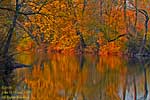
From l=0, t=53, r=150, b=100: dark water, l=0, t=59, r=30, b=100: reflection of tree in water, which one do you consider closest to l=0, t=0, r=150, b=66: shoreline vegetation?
l=0, t=59, r=30, b=100: reflection of tree in water

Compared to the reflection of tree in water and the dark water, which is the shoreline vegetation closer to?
the reflection of tree in water

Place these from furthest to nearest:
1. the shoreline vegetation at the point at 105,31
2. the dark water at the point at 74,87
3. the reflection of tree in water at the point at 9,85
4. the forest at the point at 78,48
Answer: the shoreline vegetation at the point at 105,31
the forest at the point at 78,48
the dark water at the point at 74,87
the reflection of tree in water at the point at 9,85

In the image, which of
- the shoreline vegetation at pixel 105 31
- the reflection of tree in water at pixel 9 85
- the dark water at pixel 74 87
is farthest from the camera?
the shoreline vegetation at pixel 105 31

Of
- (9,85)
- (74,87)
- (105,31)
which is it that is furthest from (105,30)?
(9,85)

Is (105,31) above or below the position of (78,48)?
above

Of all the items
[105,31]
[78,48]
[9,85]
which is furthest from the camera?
[78,48]

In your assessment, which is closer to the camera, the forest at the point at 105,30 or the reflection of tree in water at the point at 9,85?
the reflection of tree in water at the point at 9,85

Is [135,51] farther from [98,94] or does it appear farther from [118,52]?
[98,94]

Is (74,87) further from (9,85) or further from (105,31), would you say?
(105,31)

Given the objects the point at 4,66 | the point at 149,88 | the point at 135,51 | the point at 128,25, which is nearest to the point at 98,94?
the point at 149,88

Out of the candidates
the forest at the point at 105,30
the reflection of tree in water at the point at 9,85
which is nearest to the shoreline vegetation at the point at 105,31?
the forest at the point at 105,30

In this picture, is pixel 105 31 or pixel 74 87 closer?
pixel 74 87

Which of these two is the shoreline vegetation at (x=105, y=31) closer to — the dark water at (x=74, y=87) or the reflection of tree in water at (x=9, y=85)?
the reflection of tree in water at (x=9, y=85)

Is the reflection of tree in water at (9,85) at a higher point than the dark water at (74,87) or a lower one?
higher
